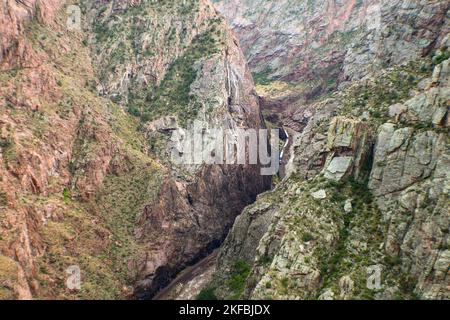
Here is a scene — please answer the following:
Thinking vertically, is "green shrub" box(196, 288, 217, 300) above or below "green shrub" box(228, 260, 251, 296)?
below

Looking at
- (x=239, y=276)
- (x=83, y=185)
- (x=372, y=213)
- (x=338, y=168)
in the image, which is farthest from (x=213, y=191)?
(x=372, y=213)

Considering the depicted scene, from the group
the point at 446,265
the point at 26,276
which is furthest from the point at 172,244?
the point at 446,265

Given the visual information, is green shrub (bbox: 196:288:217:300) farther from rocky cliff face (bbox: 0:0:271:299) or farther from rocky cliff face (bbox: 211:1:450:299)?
rocky cliff face (bbox: 0:0:271:299)

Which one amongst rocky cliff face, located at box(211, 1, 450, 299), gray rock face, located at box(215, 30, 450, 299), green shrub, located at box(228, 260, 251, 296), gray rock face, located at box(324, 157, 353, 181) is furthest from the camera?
green shrub, located at box(228, 260, 251, 296)

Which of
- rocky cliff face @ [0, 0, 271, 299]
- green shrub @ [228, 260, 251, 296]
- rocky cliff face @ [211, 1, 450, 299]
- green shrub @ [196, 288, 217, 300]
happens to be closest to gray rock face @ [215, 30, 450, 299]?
rocky cliff face @ [211, 1, 450, 299]

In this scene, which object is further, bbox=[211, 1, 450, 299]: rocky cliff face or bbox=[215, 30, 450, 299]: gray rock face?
bbox=[211, 1, 450, 299]: rocky cliff face

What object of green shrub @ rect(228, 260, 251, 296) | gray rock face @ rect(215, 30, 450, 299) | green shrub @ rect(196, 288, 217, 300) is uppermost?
gray rock face @ rect(215, 30, 450, 299)

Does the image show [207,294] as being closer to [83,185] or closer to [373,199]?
[83,185]
